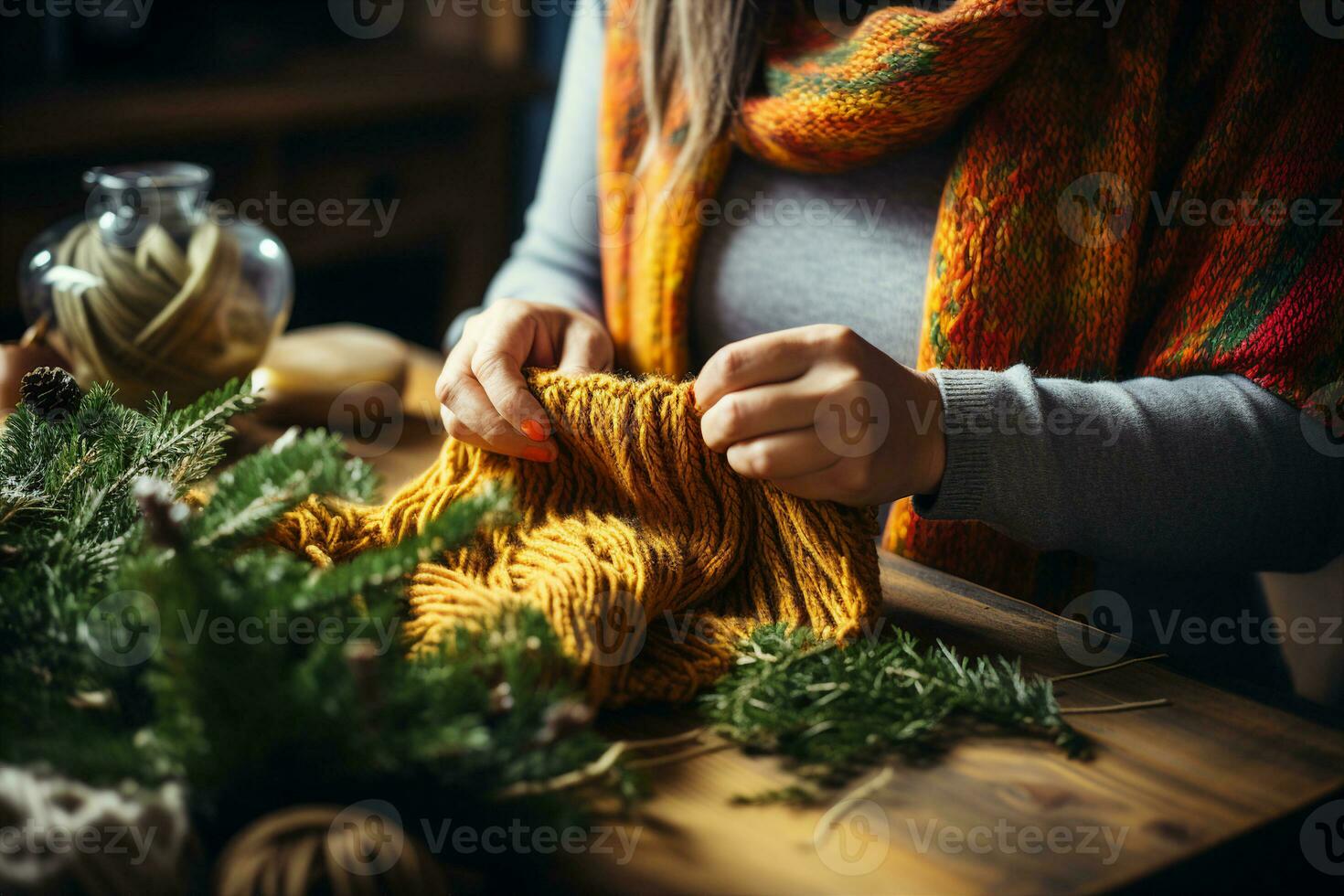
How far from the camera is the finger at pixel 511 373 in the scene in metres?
0.58

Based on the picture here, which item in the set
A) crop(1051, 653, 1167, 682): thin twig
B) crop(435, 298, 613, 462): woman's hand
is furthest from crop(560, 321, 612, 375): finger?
crop(1051, 653, 1167, 682): thin twig

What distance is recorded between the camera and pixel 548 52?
2.31 meters

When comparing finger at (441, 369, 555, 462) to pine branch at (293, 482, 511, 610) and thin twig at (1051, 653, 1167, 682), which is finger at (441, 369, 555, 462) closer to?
pine branch at (293, 482, 511, 610)

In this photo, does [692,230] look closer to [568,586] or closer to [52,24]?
[568,586]

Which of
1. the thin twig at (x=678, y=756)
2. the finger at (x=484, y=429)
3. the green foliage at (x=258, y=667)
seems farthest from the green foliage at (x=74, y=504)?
the thin twig at (x=678, y=756)

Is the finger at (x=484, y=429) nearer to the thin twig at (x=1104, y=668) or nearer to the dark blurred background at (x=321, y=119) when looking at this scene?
the thin twig at (x=1104, y=668)

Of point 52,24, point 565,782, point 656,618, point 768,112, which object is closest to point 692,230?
point 768,112

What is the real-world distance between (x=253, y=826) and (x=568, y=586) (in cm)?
18

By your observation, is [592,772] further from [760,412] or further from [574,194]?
[574,194]

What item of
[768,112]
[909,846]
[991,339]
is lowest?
[909,846]

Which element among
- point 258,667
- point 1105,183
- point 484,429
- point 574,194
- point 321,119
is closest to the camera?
point 258,667

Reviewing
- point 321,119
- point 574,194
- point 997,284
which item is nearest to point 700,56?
point 574,194

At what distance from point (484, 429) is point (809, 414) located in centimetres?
17

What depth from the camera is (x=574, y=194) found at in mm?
1008
